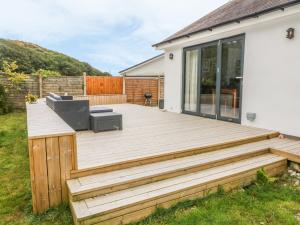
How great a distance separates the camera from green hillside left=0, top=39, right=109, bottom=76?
1933 centimetres

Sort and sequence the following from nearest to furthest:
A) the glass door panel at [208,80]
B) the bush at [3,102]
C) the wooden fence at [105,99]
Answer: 1. the glass door panel at [208,80]
2. the bush at [3,102]
3. the wooden fence at [105,99]

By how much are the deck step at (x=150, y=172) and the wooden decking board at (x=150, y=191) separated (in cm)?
8

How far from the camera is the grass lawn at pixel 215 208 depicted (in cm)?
257

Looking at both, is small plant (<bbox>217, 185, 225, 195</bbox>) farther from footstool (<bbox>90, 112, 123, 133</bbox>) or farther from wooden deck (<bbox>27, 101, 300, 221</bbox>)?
footstool (<bbox>90, 112, 123, 133</bbox>)

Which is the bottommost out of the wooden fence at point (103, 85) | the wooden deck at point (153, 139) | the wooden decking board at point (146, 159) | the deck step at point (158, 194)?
the deck step at point (158, 194)

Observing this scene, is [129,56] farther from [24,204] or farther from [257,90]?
[24,204]

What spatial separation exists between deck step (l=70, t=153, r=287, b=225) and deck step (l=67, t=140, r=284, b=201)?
62 millimetres

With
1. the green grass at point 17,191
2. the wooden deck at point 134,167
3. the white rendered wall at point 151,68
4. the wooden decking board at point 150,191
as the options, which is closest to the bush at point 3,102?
the green grass at point 17,191

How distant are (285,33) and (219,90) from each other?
2.11 metres

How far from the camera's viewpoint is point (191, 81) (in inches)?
299

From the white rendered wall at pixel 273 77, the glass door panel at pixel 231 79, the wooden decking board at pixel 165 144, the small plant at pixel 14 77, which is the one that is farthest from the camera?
the small plant at pixel 14 77

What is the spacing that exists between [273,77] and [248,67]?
697 millimetres

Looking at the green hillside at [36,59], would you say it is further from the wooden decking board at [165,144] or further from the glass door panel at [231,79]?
the wooden decking board at [165,144]

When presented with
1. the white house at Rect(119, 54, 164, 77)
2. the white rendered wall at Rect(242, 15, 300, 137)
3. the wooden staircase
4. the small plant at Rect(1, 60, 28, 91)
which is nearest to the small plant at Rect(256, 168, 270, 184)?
the wooden staircase
